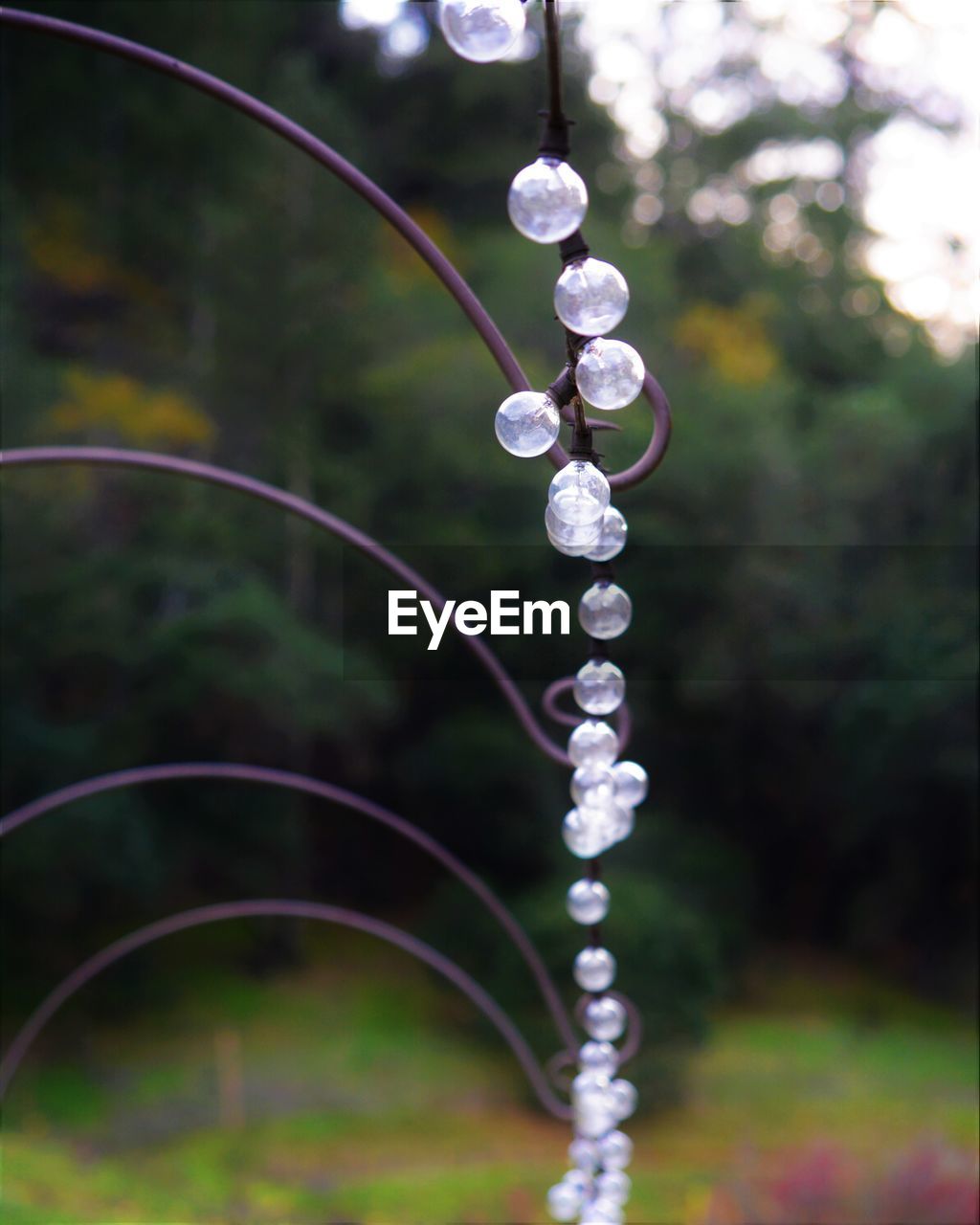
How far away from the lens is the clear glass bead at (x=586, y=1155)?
7.10 feet

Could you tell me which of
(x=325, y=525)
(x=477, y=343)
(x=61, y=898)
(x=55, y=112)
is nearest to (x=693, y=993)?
(x=61, y=898)

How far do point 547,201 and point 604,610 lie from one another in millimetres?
716

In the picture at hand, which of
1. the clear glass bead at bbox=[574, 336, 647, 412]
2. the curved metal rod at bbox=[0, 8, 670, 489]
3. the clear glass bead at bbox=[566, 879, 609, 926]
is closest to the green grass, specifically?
the clear glass bead at bbox=[566, 879, 609, 926]

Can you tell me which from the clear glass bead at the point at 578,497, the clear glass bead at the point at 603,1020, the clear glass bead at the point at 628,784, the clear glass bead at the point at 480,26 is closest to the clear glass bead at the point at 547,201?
the clear glass bead at the point at 480,26

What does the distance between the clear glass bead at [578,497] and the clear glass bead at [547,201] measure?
10.1 inches

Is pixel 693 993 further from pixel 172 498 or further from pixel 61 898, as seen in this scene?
pixel 172 498

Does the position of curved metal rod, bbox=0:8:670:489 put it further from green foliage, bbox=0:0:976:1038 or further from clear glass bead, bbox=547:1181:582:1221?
green foliage, bbox=0:0:976:1038

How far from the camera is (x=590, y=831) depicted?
1.65 meters

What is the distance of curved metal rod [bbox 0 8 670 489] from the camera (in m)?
1.22

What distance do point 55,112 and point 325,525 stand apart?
6.18 metres

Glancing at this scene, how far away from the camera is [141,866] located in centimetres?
626

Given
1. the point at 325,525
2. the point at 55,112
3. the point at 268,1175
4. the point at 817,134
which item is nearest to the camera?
the point at 325,525

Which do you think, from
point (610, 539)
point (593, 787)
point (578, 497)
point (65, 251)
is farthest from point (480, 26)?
point (65, 251)

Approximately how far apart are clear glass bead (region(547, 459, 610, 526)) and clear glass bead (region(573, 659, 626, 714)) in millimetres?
460
